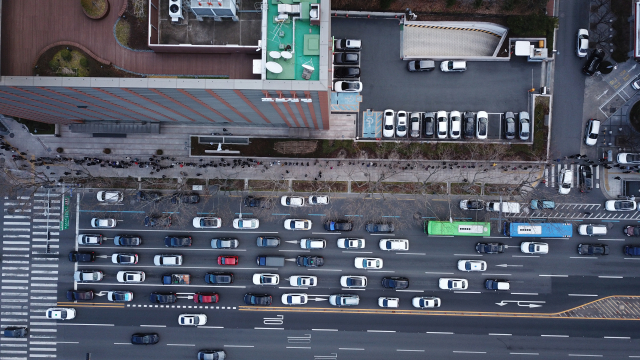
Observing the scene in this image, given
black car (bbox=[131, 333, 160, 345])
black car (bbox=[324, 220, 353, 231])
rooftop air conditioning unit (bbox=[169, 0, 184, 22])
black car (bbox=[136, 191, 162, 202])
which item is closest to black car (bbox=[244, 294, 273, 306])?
black car (bbox=[324, 220, 353, 231])

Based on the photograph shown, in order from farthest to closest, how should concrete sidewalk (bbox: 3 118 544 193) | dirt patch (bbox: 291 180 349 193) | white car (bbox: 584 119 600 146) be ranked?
dirt patch (bbox: 291 180 349 193) < concrete sidewalk (bbox: 3 118 544 193) < white car (bbox: 584 119 600 146)

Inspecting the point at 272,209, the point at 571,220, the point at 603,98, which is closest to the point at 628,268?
the point at 571,220

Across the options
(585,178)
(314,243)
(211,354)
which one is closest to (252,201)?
(314,243)

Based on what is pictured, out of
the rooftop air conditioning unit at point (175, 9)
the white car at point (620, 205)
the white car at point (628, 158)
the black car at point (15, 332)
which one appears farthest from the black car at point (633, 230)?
the black car at point (15, 332)

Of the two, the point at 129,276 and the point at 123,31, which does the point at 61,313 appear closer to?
the point at 129,276

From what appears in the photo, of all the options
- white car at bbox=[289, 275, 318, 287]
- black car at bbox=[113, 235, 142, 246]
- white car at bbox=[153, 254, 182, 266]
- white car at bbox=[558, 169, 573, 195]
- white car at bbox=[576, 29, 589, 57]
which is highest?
white car at bbox=[576, 29, 589, 57]

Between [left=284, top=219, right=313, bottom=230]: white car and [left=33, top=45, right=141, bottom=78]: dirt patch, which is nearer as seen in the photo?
[left=33, top=45, right=141, bottom=78]: dirt patch

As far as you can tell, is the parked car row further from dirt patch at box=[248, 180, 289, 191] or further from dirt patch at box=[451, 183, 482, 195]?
dirt patch at box=[248, 180, 289, 191]
